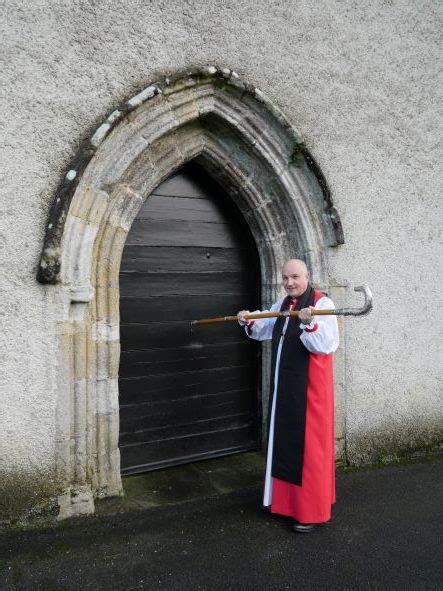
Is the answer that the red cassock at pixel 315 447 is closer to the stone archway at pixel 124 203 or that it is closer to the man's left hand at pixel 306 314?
the man's left hand at pixel 306 314

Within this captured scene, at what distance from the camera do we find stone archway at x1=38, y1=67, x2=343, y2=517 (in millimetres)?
3084

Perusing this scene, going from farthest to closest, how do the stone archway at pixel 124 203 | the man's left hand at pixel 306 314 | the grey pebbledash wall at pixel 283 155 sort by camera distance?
the stone archway at pixel 124 203, the grey pebbledash wall at pixel 283 155, the man's left hand at pixel 306 314

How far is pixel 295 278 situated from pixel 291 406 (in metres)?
0.81

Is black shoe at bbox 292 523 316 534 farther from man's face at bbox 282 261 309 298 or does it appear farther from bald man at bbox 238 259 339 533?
man's face at bbox 282 261 309 298

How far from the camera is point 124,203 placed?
339 cm

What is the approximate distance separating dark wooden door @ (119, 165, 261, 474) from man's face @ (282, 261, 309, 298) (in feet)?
3.34

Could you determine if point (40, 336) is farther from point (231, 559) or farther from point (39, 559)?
point (231, 559)

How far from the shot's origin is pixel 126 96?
3.25 meters

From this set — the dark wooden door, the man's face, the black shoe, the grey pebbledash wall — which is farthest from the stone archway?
the black shoe

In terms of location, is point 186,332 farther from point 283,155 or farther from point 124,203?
point 283,155

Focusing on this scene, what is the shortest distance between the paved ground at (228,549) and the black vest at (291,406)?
39 cm

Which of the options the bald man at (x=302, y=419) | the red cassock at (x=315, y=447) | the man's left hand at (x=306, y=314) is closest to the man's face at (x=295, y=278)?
the bald man at (x=302, y=419)

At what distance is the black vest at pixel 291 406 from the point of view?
3.03 metres

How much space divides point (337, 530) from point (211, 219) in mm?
2460
